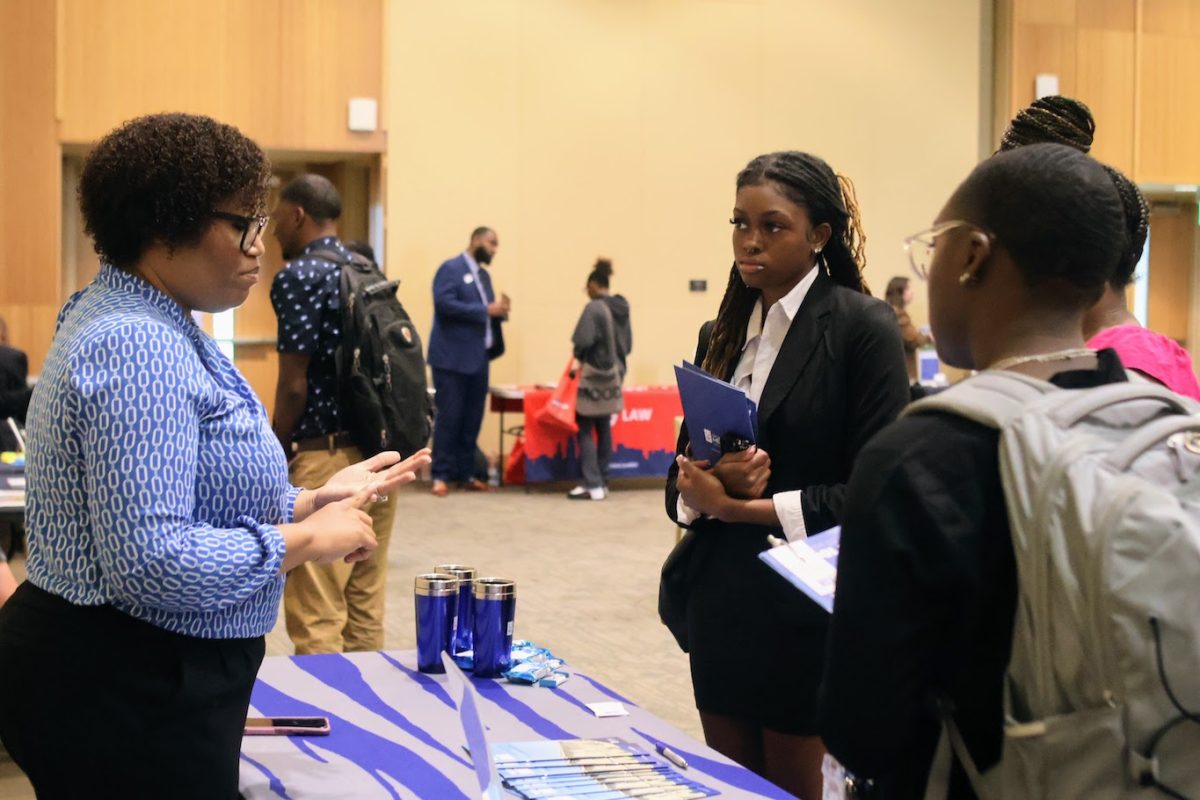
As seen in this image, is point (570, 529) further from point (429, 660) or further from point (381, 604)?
point (429, 660)

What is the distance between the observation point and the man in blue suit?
10.1 m

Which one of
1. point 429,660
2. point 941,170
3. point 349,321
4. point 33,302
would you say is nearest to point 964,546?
point 429,660

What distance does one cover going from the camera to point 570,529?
8547 millimetres

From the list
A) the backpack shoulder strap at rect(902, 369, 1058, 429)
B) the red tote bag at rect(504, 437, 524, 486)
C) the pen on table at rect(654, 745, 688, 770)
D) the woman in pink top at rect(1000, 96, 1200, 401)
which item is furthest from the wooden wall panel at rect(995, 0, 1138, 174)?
the backpack shoulder strap at rect(902, 369, 1058, 429)

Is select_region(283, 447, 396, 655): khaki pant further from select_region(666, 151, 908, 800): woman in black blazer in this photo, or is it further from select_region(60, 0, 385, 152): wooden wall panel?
select_region(60, 0, 385, 152): wooden wall panel

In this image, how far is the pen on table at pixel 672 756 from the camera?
2.02m

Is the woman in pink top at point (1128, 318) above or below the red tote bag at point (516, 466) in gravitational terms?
above

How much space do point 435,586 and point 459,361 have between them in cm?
766

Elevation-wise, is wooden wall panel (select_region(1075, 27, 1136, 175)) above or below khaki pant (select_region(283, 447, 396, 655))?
above

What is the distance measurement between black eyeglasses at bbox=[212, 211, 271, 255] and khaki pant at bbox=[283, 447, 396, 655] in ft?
7.26

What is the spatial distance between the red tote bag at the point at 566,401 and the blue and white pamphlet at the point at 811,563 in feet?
26.8

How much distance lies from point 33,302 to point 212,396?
8.73 metres

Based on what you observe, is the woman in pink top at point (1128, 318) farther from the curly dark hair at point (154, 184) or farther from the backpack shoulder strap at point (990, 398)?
the curly dark hair at point (154, 184)

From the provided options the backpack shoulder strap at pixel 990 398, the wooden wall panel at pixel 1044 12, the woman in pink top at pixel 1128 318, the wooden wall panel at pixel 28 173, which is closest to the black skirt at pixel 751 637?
the woman in pink top at pixel 1128 318
